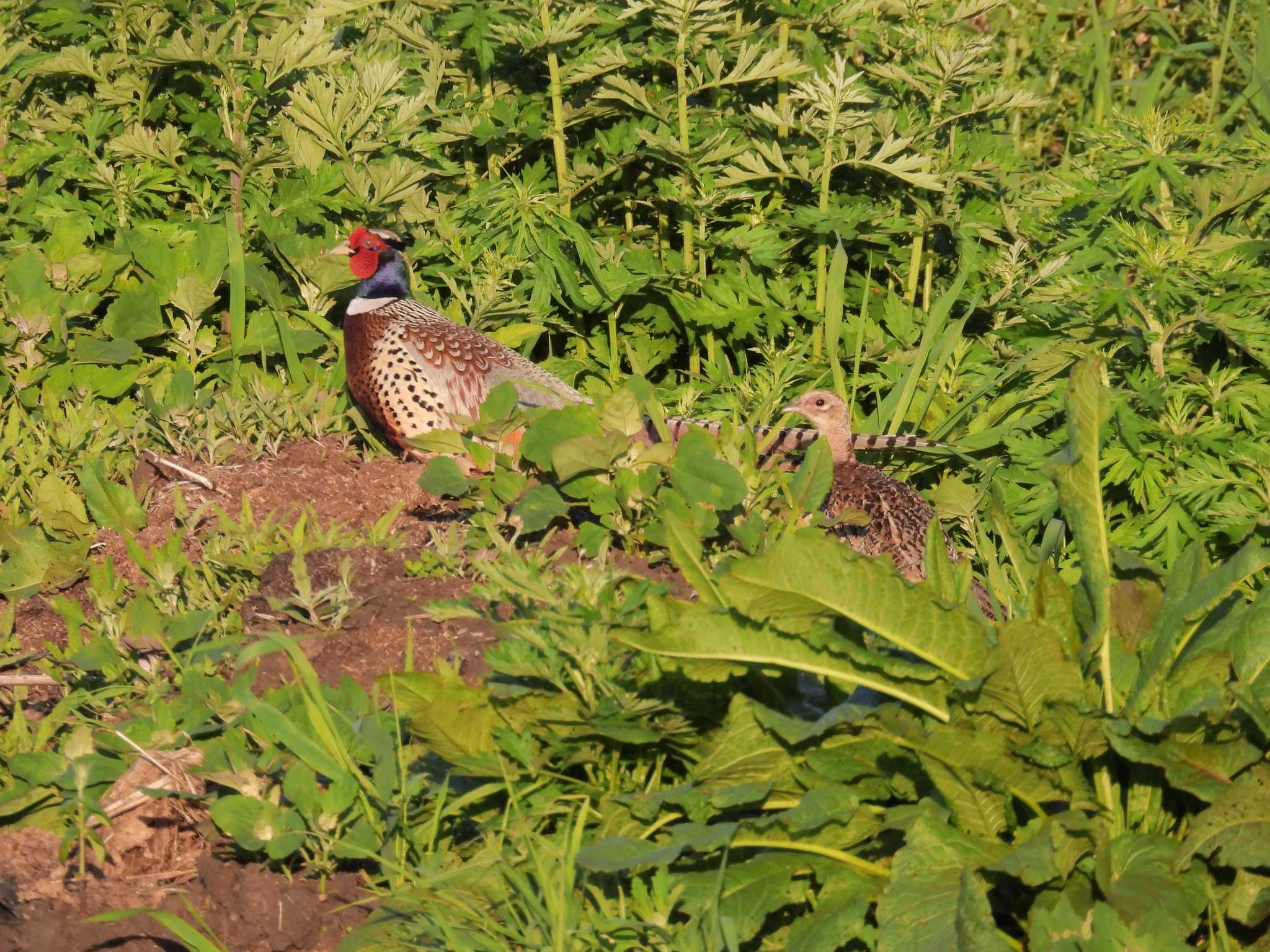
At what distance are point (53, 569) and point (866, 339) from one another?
3.04 meters

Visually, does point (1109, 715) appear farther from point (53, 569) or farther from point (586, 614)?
point (53, 569)

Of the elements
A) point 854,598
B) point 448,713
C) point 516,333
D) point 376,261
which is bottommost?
point 516,333

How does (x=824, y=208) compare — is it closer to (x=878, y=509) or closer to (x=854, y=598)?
(x=878, y=509)

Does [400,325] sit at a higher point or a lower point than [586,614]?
lower

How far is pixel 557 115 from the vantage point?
5.40 m

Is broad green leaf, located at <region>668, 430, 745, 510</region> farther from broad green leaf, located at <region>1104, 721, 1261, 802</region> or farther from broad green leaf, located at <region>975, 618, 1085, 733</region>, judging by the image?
broad green leaf, located at <region>1104, 721, 1261, 802</region>

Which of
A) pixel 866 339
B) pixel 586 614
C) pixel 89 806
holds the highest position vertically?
pixel 586 614

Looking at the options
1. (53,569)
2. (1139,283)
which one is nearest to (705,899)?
(53,569)

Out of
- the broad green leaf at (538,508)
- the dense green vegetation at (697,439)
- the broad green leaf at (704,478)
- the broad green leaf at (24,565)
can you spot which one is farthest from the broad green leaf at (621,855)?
the broad green leaf at (24,565)

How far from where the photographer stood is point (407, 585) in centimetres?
373

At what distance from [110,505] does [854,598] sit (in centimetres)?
256

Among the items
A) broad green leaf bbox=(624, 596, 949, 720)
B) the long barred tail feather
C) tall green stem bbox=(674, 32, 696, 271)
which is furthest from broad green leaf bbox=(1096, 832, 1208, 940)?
tall green stem bbox=(674, 32, 696, 271)

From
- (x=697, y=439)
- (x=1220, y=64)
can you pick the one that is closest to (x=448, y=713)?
(x=697, y=439)

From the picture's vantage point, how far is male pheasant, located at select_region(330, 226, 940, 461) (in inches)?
200
